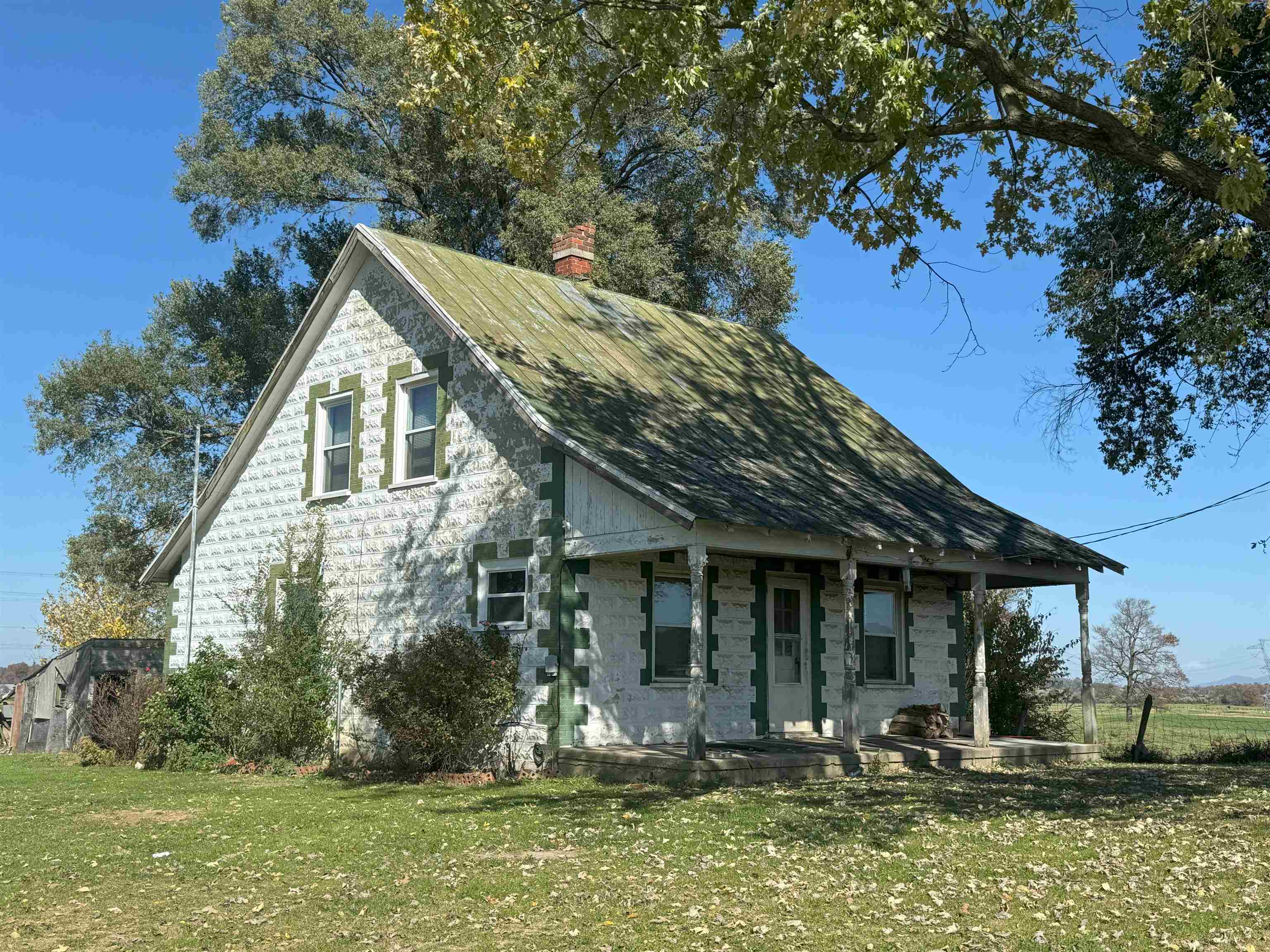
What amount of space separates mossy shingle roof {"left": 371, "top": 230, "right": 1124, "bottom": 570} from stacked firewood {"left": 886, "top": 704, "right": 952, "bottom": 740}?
301 cm

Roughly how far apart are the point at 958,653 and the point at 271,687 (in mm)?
11566

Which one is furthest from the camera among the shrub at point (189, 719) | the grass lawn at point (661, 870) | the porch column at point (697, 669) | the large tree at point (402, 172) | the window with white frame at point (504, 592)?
the large tree at point (402, 172)

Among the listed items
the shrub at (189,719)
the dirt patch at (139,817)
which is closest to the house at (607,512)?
the shrub at (189,719)

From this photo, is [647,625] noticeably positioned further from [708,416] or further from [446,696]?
[708,416]

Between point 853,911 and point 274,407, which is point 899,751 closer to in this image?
point 853,911

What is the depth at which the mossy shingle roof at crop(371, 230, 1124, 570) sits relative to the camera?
15.9 meters

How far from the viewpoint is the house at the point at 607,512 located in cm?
1577

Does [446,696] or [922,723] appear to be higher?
[446,696]

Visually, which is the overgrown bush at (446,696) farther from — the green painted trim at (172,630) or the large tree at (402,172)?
the large tree at (402,172)

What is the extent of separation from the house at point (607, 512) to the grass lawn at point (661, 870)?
2.89 metres

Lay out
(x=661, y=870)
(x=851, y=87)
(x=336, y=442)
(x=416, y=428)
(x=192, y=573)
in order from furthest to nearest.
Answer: (x=192, y=573) < (x=336, y=442) < (x=416, y=428) < (x=851, y=87) < (x=661, y=870)

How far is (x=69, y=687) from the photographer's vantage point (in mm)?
25859

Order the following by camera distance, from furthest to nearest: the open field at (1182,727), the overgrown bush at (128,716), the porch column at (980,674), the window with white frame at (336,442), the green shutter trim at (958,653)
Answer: the open field at (1182,727)
the green shutter trim at (958,653)
the overgrown bush at (128,716)
the window with white frame at (336,442)
the porch column at (980,674)

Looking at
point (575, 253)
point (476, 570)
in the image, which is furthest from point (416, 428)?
point (575, 253)
